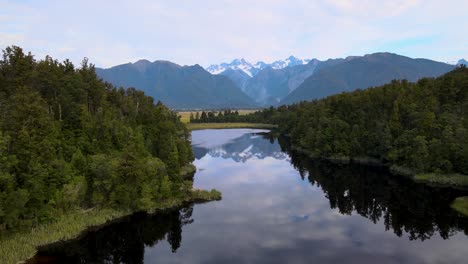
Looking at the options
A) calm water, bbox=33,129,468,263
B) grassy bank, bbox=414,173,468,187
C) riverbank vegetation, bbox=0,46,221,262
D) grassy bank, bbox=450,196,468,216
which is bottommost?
calm water, bbox=33,129,468,263

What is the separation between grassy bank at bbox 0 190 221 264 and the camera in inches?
1948

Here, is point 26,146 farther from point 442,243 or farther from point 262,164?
point 262,164

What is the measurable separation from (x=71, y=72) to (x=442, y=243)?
8686cm

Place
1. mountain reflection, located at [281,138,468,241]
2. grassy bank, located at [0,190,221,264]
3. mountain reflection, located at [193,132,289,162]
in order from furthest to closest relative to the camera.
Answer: mountain reflection, located at [193,132,289,162], mountain reflection, located at [281,138,468,241], grassy bank, located at [0,190,221,264]

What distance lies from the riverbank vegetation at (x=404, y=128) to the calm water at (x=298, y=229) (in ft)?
29.9

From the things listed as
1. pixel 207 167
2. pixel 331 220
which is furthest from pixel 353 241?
pixel 207 167

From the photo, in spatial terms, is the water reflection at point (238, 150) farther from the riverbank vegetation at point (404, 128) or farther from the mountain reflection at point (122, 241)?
the mountain reflection at point (122, 241)

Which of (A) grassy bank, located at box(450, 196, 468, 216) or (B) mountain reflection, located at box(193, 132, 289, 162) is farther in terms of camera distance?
(B) mountain reflection, located at box(193, 132, 289, 162)

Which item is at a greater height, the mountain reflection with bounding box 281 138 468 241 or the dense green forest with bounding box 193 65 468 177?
the dense green forest with bounding box 193 65 468 177

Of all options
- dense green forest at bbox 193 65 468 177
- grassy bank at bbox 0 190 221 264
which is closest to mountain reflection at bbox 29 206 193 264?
grassy bank at bbox 0 190 221 264

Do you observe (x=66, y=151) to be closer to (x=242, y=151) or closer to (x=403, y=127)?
(x=403, y=127)

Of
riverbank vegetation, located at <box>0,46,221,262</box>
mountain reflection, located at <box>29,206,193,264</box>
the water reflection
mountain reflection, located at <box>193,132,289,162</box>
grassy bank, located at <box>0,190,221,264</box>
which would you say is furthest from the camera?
the water reflection

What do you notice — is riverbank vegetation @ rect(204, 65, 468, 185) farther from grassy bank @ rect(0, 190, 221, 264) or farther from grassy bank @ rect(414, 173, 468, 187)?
grassy bank @ rect(0, 190, 221, 264)

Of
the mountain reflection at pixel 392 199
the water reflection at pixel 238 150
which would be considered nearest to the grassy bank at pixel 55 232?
the mountain reflection at pixel 392 199
